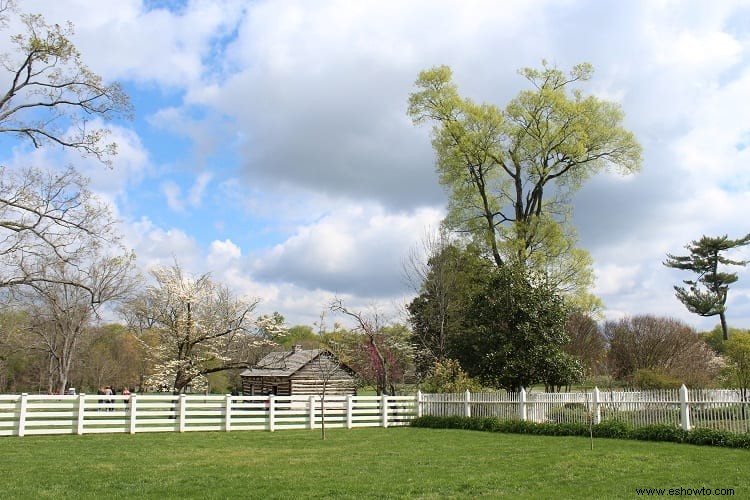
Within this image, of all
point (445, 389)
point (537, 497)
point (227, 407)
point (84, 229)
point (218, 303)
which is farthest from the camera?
point (218, 303)

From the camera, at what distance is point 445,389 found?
24.6 m

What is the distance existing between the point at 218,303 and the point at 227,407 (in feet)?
31.4

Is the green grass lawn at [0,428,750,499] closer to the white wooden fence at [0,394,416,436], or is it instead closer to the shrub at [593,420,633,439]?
the shrub at [593,420,633,439]

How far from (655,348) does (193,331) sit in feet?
96.1

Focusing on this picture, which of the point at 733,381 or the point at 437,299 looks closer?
the point at 733,381

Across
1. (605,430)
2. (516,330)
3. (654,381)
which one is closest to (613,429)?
(605,430)

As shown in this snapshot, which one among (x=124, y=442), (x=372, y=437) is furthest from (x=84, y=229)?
(x=372, y=437)

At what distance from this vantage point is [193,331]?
26125 mm

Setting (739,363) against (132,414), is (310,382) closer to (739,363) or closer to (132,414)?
(132,414)

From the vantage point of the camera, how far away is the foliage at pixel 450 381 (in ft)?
79.4

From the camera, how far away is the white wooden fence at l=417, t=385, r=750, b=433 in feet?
48.2

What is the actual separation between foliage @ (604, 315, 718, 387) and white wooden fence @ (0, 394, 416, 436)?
63.7 ft

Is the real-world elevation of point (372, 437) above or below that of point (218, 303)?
below

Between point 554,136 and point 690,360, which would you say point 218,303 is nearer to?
point 554,136
